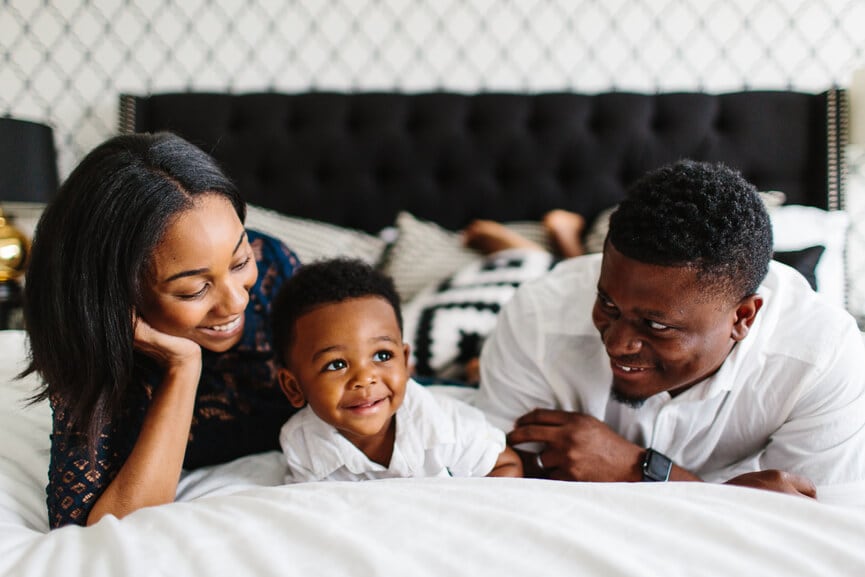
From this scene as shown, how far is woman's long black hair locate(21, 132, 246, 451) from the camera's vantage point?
94 centimetres

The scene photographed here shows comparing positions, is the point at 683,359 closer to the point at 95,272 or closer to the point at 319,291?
the point at 319,291

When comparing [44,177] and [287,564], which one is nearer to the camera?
[287,564]

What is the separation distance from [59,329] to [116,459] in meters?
0.23

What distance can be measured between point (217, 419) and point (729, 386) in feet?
3.00

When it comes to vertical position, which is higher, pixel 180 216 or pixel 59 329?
pixel 180 216

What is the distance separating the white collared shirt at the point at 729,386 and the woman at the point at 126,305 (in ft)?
1.73

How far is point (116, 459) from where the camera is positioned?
3.37 feet

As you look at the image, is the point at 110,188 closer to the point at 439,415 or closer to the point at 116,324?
the point at 116,324

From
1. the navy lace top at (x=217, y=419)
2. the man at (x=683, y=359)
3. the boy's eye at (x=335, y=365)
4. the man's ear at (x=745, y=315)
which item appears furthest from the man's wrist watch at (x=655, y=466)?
the navy lace top at (x=217, y=419)

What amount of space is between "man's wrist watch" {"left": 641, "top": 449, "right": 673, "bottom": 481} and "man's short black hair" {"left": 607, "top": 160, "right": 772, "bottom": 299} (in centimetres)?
30

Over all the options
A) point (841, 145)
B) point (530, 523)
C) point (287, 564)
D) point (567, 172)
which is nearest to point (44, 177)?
point (567, 172)

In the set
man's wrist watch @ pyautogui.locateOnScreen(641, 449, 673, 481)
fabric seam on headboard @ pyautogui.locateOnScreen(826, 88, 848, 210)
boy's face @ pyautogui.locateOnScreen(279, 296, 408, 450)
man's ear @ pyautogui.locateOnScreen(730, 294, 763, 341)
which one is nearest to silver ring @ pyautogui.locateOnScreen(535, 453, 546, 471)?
man's wrist watch @ pyautogui.locateOnScreen(641, 449, 673, 481)

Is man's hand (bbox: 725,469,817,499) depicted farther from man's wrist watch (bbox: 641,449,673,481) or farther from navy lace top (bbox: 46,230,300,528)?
navy lace top (bbox: 46,230,300,528)

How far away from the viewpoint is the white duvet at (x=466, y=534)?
664 millimetres
